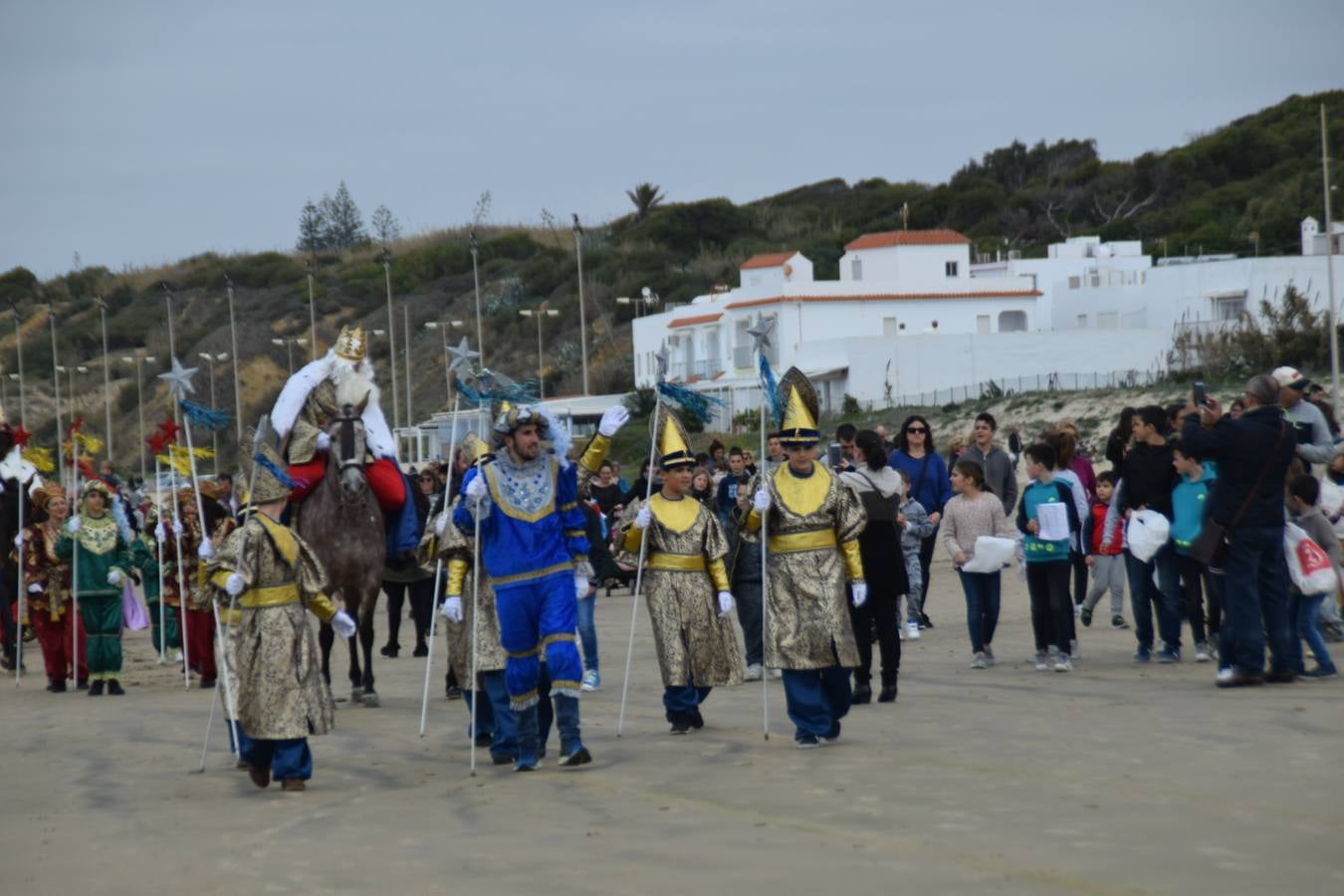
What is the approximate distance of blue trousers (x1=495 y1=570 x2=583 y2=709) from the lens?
10023mm

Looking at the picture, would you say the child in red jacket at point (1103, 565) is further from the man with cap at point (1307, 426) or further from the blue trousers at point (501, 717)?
the blue trousers at point (501, 717)

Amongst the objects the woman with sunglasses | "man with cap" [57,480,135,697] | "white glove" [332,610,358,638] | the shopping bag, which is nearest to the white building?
the shopping bag

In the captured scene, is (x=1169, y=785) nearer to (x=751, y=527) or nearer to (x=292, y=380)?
(x=751, y=527)

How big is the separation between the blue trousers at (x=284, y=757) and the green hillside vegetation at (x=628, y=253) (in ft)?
223

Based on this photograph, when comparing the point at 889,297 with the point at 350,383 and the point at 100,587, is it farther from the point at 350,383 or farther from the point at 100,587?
the point at 350,383

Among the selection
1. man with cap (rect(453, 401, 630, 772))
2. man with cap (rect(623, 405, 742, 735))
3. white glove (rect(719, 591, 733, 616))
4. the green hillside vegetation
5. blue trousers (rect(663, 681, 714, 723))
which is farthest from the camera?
the green hillside vegetation

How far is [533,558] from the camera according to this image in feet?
33.2

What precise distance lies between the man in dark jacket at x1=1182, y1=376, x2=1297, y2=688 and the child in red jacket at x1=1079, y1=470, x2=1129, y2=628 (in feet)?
13.3

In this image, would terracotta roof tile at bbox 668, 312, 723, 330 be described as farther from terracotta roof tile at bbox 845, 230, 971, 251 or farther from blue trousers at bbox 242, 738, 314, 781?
blue trousers at bbox 242, 738, 314, 781

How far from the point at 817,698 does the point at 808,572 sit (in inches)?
27.4

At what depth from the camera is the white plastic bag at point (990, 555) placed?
45.0 ft

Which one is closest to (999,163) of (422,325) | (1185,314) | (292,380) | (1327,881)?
(422,325)

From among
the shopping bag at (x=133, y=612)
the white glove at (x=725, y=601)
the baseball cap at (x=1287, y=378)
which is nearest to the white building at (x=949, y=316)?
the shopping bag at (x=133, y=612)

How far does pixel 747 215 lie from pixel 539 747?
345 ft
